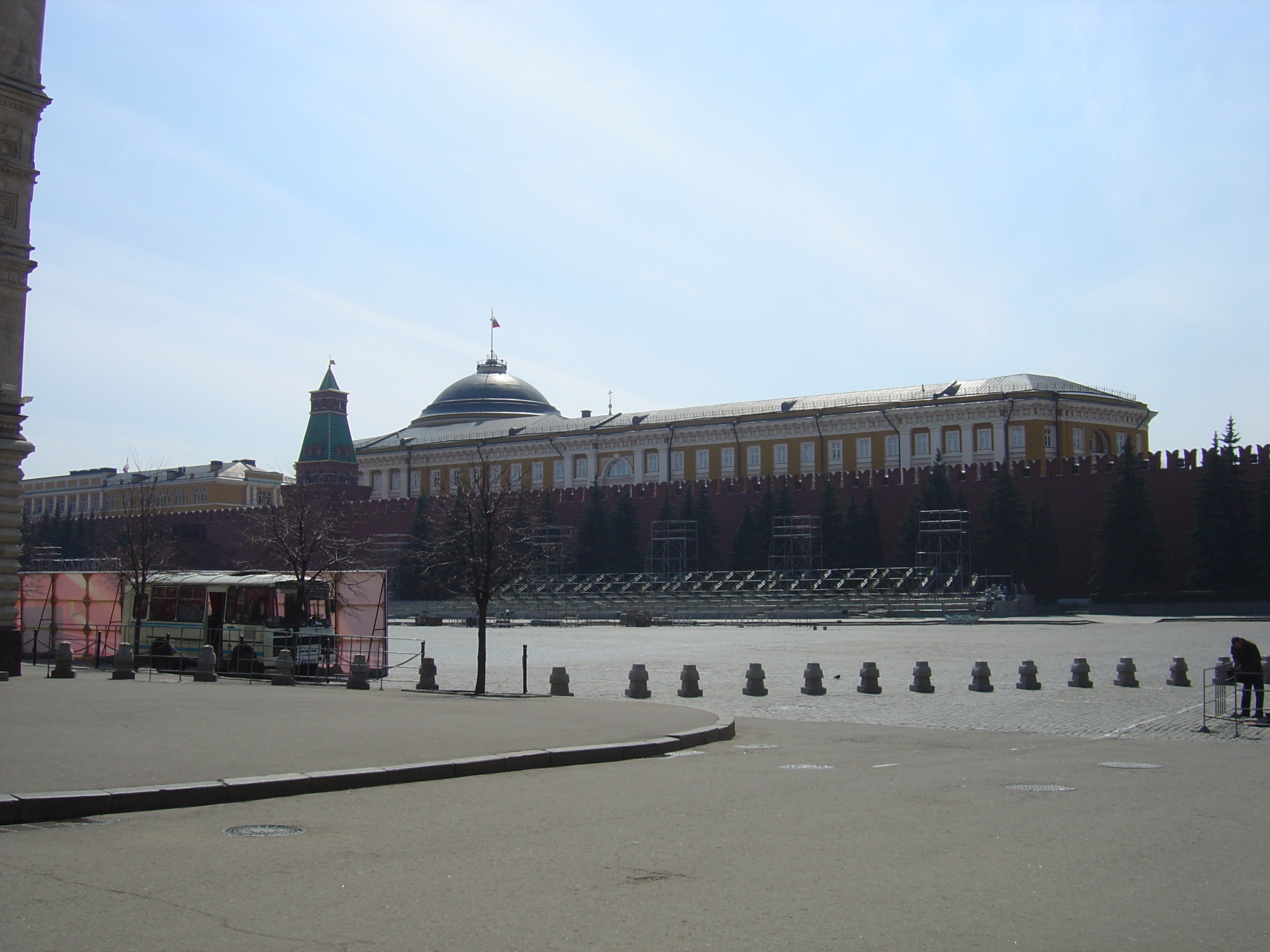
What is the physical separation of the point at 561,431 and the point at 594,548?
13501 millimetres

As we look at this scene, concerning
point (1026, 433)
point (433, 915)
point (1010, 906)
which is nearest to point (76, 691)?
point (433, 915)

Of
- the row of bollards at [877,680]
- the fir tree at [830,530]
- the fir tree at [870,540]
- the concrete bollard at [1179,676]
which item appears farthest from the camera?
the fir tree at [830,530]

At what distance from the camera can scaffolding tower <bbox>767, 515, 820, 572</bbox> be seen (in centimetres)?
5312

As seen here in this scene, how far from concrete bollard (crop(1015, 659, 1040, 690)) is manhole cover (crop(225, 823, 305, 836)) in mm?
11500

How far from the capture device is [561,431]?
71.7m

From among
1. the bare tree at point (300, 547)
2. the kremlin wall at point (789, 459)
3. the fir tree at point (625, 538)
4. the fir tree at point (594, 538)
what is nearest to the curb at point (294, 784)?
the bare tree at point (300, 547)

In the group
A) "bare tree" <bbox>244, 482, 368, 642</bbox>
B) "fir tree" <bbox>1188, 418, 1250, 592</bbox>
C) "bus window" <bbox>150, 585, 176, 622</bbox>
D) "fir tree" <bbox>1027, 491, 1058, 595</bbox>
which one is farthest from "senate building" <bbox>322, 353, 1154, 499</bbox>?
"bus window" <bbox>150, 585, 176, 622</bbox>

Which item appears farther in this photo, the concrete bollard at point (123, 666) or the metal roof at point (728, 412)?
the metal roof at point (728, 412)

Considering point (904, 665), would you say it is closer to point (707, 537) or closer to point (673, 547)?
point (707, 537)

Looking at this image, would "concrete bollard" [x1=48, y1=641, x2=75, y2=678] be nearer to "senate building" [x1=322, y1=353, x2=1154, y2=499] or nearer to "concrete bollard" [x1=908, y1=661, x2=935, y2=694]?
"concrete bollard" [x1=908, y1=661, x2=935, y2=694]

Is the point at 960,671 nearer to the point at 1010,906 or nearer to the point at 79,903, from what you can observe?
the point at 1010,906

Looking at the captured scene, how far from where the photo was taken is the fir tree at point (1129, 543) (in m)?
44.7

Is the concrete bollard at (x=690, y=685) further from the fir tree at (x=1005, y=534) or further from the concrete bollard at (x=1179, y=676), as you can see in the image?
the fir tree at (x=1005, y=534)

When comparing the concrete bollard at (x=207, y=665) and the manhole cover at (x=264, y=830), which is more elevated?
the concrete bollard at (x=207, y=665)
